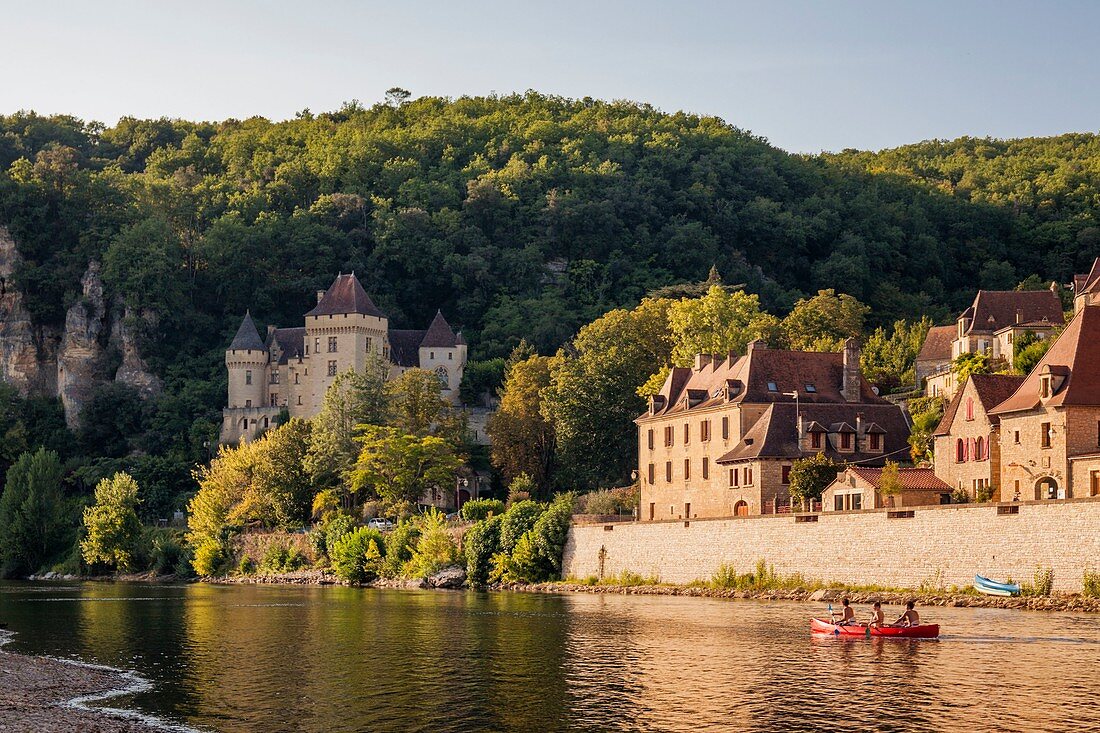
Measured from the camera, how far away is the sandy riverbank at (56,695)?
90.6 feet

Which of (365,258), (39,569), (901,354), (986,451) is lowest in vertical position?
(39,569)

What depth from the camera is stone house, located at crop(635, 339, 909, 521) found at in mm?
67000

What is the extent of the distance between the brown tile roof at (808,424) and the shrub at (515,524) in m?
10.2

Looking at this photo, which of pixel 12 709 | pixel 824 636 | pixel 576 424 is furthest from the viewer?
pixel 576 424

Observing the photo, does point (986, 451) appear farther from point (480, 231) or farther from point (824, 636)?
point (480, 231)

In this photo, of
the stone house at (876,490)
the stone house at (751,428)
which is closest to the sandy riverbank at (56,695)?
the stone house at (876,490)

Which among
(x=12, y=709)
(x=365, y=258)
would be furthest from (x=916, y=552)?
(x=365, y=258)

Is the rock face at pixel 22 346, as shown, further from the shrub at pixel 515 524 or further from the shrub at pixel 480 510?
the shrub at pixel 515 524

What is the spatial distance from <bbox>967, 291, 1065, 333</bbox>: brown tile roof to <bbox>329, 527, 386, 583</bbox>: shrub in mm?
40495

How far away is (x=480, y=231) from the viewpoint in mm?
150250

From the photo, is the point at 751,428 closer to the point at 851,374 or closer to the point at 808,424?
the point at 808,424

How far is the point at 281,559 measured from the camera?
87.6 metres

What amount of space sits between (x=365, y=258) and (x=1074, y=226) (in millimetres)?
75718

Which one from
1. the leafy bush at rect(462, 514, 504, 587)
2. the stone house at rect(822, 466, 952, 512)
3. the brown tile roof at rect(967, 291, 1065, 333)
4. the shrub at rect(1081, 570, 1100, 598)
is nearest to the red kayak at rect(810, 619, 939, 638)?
the shrub at rect(1081, 570, 1100, 598)
